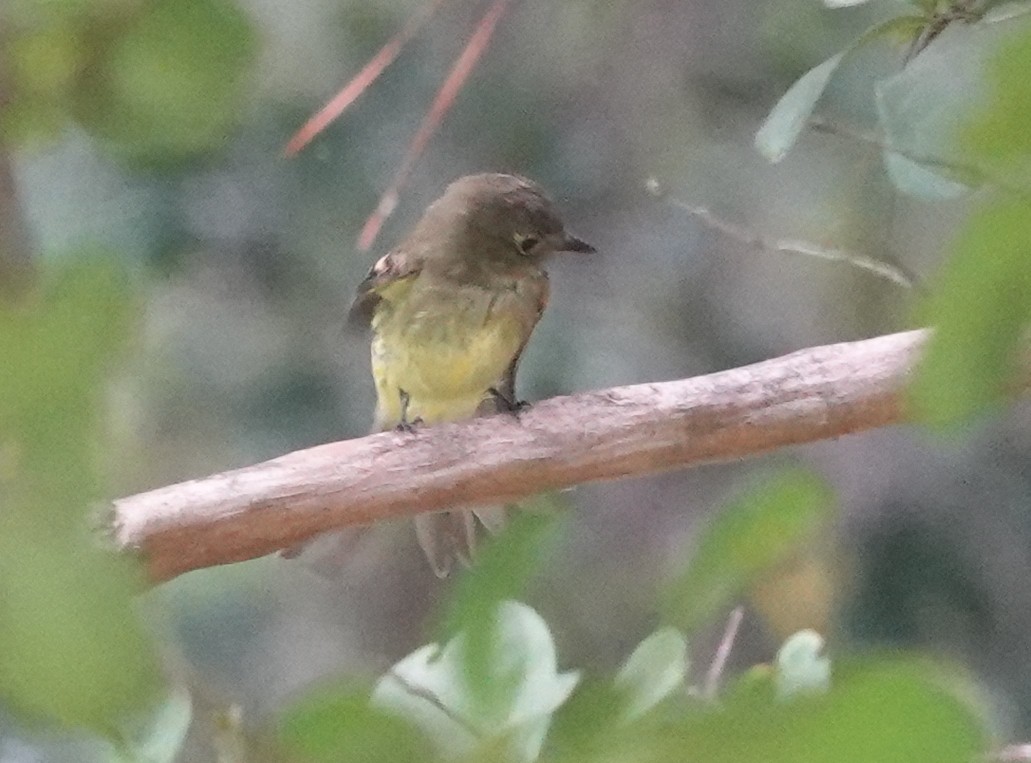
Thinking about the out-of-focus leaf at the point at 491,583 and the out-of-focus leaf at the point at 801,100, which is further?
the out-of-focus leaf at the point at 801,100

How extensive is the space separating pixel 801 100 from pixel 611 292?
86 centimetres

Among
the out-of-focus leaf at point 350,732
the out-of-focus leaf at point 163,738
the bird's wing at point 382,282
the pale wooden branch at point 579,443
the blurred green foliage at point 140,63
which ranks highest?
the blurred green foliage at point 140,63

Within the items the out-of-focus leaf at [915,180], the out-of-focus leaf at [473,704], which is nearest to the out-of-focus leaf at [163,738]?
the out-of-focus leaf at [473,704]

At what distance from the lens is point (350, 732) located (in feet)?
0.44

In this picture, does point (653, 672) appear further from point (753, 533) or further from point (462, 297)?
point (462, 297)

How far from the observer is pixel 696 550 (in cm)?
17

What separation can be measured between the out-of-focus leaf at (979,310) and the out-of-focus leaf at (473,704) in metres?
0.07

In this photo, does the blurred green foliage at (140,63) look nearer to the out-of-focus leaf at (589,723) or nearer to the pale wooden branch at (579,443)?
the out-of-focus leaf at (589,723)

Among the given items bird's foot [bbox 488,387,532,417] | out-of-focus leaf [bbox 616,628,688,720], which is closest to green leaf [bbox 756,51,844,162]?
out-of-focus leaf [bbox 616,628,688,720]

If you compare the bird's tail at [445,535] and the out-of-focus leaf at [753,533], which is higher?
the out-of-focus leaf at [753,533]

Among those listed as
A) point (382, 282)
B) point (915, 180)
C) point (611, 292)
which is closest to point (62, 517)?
point (915, 180)

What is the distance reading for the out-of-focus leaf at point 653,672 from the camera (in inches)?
6.7

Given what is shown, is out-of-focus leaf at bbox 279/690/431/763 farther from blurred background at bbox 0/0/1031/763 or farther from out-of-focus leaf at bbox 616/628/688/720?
blurred background at bbox 0/0/1031/763

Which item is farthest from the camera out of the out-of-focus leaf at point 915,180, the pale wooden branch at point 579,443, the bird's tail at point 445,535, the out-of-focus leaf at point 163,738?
the bird's tail at point 445,535
